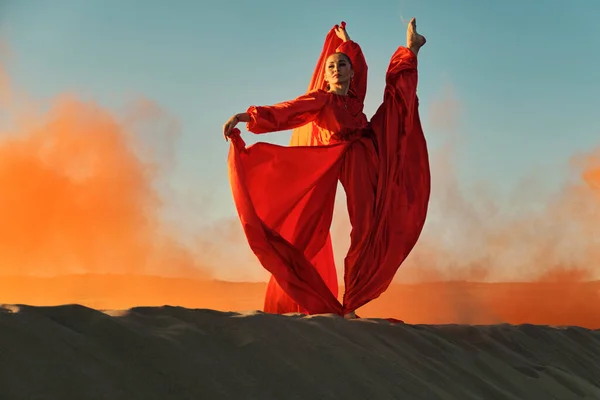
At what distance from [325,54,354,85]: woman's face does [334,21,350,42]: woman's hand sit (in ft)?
1.26

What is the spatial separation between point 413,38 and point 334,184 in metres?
1.38

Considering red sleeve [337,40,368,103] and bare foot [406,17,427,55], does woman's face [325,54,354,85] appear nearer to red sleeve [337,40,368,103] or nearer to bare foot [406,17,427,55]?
red sleeve [337,40,368,103]

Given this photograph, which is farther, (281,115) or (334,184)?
(334,184)

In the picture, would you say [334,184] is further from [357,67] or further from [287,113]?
[357,67]

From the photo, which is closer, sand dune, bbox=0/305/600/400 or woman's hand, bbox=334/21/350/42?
sand dune, bbox=0/305/600/400

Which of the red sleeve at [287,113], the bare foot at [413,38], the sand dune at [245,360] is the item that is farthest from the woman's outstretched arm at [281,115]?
the sand dune at [245,360]

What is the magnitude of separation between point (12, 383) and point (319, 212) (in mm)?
3219

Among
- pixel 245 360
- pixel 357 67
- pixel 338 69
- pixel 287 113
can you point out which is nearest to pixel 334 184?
pixel 287 113

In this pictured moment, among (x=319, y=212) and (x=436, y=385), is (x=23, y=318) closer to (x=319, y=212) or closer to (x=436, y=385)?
(x=436, y=385)

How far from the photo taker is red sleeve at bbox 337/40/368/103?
550cm

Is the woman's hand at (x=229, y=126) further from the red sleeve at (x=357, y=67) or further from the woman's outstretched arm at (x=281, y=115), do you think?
the red sleeve at (x=357, y=67)

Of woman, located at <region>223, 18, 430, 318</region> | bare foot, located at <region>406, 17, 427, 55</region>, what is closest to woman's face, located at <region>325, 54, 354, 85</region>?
woman, located at <region>223, 18, 430, 318</region>

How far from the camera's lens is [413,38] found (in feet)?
17.5

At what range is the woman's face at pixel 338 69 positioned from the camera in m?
5.29
